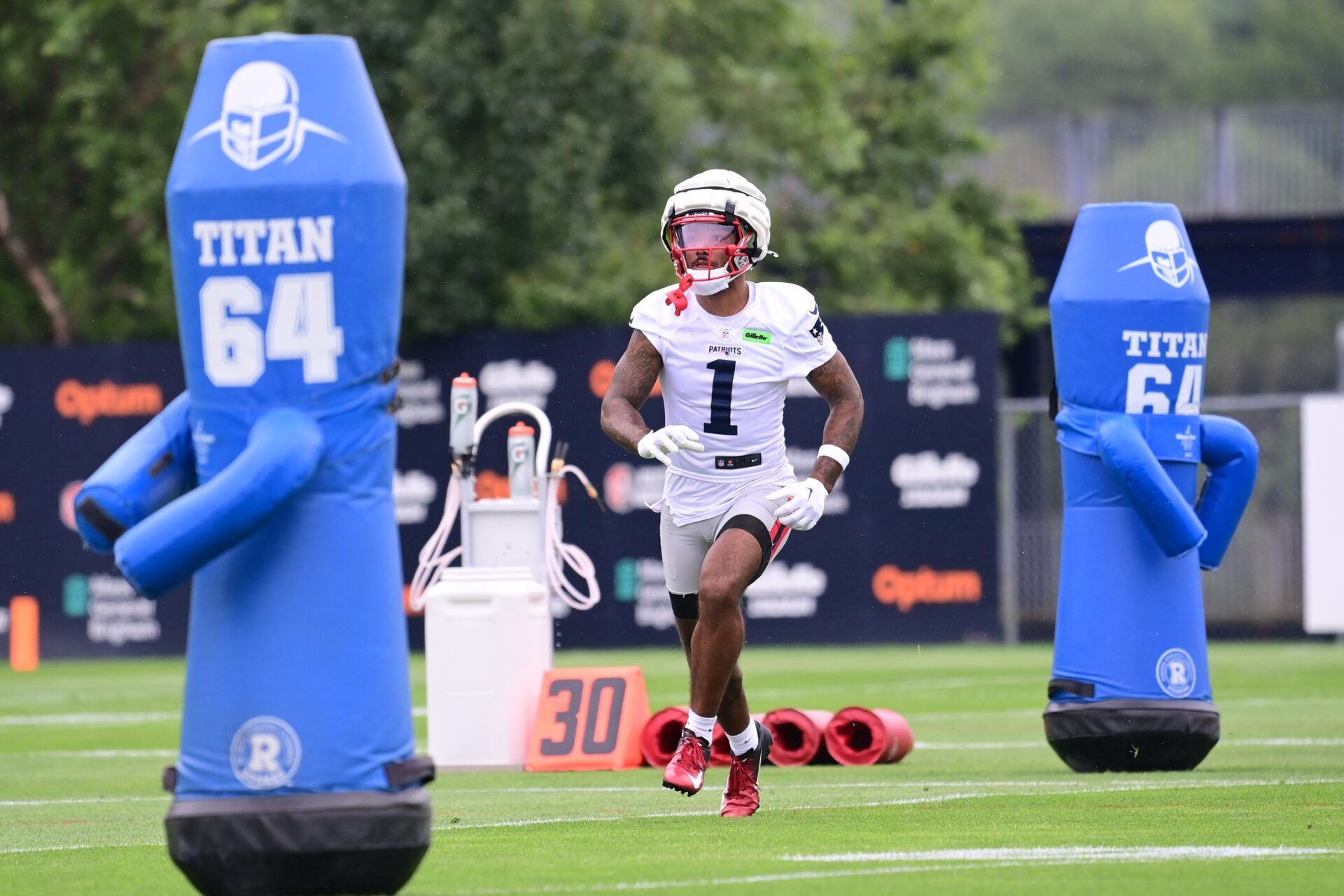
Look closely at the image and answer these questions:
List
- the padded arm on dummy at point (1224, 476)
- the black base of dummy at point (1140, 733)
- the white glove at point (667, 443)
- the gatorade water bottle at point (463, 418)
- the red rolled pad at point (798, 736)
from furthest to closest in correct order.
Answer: the gatorade water bottle at point (463, 418) → the red rolled pad at point (798, 736) → the padded arm on dummy at point (1224, 476) → the black base of dummy at point (1140, 733) → the white glove at point (667, 443)

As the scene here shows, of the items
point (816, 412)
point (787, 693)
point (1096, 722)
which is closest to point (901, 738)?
point (1096, 722)

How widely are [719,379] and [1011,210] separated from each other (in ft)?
72.7

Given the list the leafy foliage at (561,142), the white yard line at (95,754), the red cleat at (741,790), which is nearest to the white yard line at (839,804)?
the red cleat at (741,790)

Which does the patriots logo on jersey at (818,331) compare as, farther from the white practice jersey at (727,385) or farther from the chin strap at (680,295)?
the chin strap at (680,295)

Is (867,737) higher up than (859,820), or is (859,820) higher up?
(859,820)

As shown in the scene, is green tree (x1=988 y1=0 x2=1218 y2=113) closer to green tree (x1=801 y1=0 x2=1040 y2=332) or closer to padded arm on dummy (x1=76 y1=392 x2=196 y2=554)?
green tree (x1=801 y1=0 x2=1040 y2=332)

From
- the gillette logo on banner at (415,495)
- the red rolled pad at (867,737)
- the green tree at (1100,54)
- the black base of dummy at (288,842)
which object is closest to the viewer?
the black base of dummy at (288,842)

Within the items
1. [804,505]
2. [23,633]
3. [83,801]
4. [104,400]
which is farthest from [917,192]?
[804,505]

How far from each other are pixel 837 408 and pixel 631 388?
0.80 m

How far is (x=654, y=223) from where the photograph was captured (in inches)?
1089

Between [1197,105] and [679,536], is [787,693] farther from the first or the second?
[1197,105]

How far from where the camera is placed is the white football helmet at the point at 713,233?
30.7 ft

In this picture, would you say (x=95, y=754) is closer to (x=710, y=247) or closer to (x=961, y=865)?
(x=710, y=247)

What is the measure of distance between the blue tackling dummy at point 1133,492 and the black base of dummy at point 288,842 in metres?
5.12
